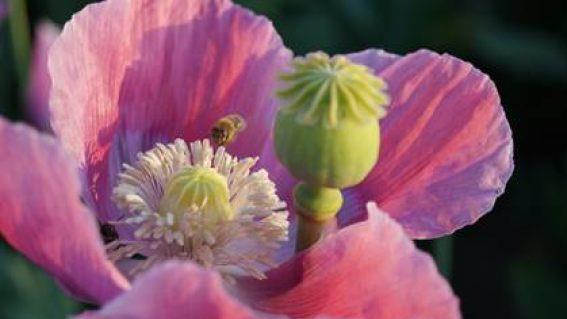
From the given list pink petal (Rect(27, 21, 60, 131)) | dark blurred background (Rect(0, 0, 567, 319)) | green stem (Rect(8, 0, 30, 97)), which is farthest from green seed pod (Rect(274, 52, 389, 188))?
dark blurred background (Rect(0, 0, 567, 319))

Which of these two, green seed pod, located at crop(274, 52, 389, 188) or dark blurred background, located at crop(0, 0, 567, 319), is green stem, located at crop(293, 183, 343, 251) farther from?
dark blurred background, located at crop(0, 0, 567, 319)

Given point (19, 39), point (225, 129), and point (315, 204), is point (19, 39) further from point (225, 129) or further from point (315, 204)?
point (315, 204)

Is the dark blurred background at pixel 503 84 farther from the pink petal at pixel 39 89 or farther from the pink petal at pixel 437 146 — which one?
the pink petal at pixel 437 146

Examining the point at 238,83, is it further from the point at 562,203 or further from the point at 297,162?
the point at 562,203

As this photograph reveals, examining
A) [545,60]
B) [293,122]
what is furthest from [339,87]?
[545,60]

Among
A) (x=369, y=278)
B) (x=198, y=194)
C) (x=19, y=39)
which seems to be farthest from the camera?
(x=19, y=39)

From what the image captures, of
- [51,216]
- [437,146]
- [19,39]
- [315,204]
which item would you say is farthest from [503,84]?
[51,216]

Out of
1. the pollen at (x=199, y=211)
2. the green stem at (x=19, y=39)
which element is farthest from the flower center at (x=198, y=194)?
the green stem at (x=19, y=39)
